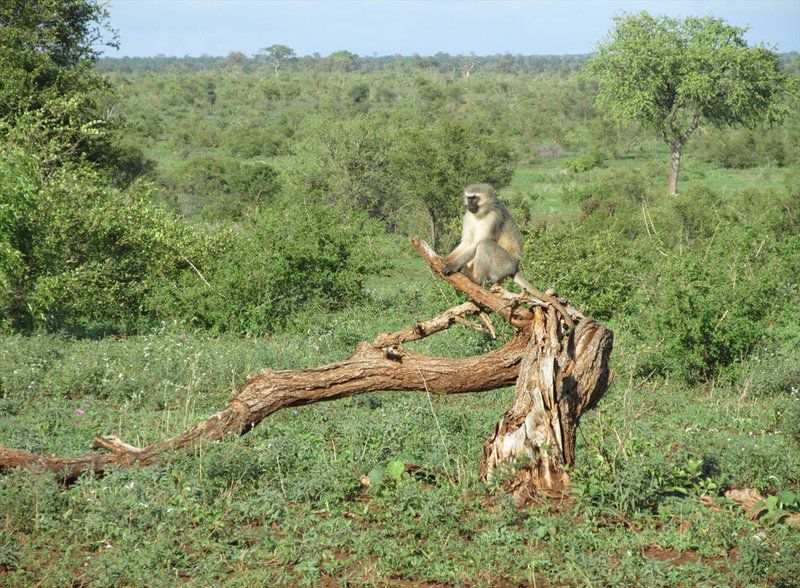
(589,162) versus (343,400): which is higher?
(589,162)

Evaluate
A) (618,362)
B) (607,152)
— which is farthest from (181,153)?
(618,362)

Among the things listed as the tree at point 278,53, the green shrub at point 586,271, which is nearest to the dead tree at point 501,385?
the green shrub at point 586,271

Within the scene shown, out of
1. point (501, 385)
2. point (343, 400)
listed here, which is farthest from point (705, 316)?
point (501, 385)

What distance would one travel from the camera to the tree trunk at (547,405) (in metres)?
5.58

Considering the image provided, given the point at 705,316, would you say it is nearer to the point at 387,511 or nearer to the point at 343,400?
the point at 343,400

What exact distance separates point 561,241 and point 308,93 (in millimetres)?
58729

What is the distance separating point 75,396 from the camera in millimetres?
9016

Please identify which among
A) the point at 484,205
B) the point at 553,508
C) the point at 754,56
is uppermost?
the point at 754,56

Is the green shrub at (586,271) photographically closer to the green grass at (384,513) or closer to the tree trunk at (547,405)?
the green grass at (384,513)

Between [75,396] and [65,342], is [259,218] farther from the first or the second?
[75,396]

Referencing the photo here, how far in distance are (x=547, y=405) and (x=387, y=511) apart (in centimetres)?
114

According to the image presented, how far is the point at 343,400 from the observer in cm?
875

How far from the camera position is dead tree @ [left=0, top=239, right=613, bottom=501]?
564cm

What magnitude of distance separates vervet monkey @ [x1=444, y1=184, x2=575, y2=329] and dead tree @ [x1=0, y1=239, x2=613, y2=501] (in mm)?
2334
